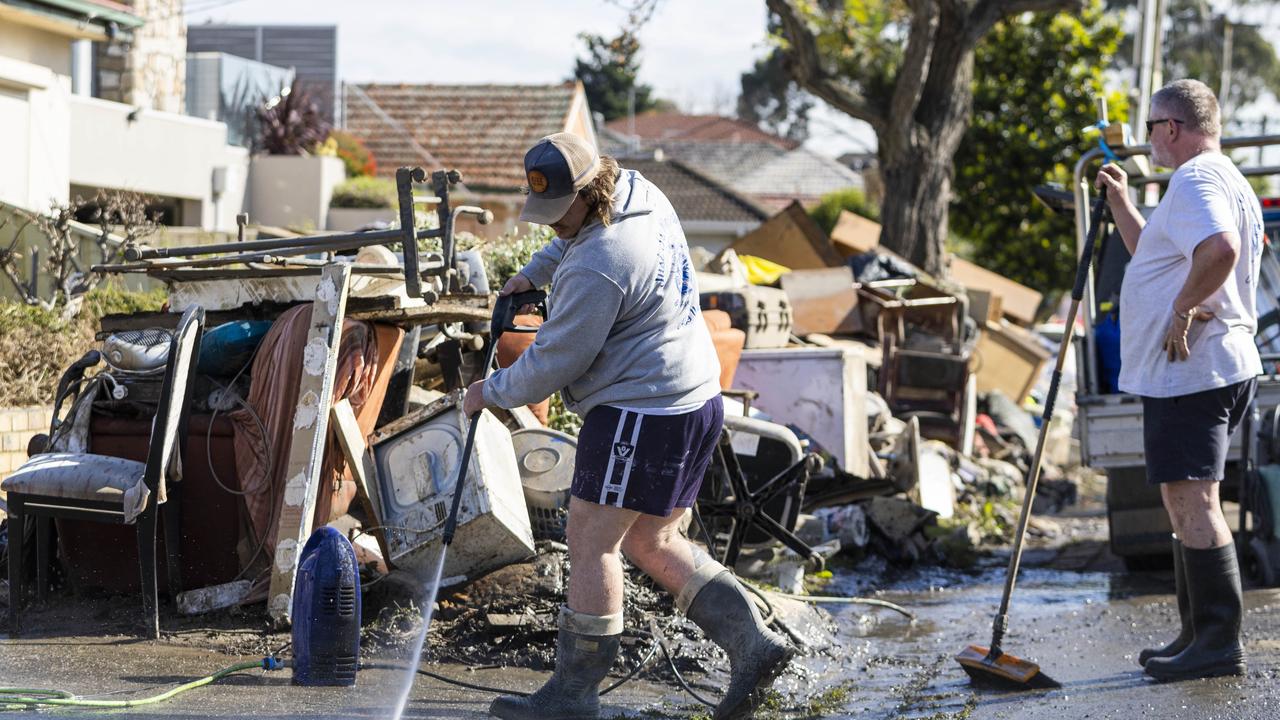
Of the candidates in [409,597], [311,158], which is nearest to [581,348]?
[409,597]

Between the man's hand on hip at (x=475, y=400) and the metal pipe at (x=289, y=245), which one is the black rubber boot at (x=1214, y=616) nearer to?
the man's hand on hip at (x=475, y=400)

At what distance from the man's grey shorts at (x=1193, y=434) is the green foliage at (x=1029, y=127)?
15646mm

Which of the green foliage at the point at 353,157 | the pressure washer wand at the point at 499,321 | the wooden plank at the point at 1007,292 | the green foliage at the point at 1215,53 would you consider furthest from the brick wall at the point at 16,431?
the green foliage at the point at 1215,53

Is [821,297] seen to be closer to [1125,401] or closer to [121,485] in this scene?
[1125,401]

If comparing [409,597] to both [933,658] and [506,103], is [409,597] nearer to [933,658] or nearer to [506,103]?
[933,658]

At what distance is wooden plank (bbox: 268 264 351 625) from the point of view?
5266mm

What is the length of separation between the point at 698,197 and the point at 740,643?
1193 inches

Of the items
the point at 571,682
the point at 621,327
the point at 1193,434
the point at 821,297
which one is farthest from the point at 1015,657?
the point at 821,297

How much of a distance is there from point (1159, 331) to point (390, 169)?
21917 mm

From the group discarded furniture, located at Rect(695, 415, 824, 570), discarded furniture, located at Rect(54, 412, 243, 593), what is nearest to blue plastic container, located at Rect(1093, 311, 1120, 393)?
discarded furniture, located at Rect(695, 415, 824, 570)

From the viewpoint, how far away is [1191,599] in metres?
5.11

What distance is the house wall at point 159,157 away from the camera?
1563cm

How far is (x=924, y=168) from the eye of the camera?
15.7m

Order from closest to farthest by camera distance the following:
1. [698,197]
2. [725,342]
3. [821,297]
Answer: [725,342]
[821,297]
[698,197]
